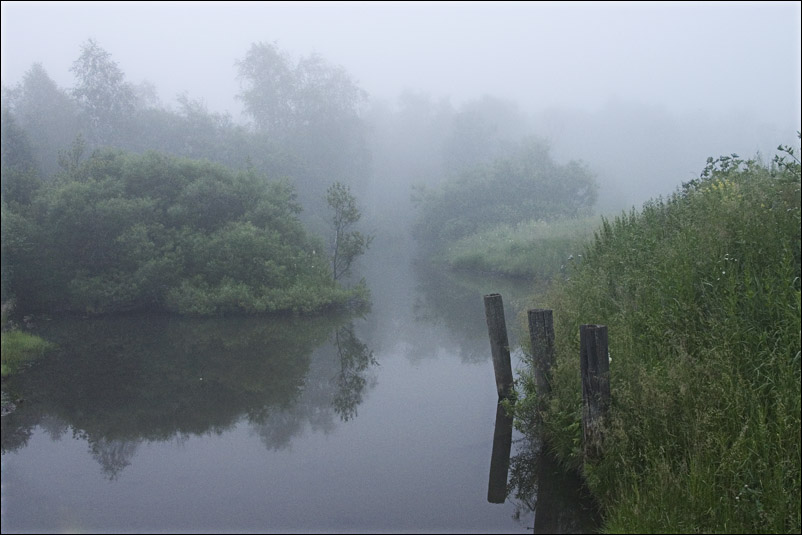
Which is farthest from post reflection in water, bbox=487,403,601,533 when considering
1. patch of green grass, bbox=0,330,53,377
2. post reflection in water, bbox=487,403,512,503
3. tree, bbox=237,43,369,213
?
→ tree, bbox=237,43,369,213

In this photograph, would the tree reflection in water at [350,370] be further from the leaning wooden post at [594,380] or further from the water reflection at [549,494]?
the leaning wooden post at [594,380]

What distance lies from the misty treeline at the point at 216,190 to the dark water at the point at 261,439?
2.11 meters

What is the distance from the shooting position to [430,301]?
2100cm

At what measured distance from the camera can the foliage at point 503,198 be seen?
41.1 metres

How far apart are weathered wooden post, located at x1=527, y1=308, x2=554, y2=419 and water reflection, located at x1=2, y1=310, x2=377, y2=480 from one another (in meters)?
3.06

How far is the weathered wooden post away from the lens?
7355mm

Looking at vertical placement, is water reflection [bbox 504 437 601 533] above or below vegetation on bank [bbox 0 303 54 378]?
below

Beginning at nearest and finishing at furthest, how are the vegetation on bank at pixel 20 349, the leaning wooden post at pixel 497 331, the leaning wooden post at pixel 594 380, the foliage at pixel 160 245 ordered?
the leaning wooden post at pixel 594 380, the leaning wooden post at pixel 497 331, the vegetation on bank at pixel 20 349, the foliage at pixel 160 245

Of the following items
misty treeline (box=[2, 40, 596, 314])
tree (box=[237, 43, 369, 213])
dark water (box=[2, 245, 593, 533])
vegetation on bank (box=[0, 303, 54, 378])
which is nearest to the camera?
dark water (box=[2, 245, 593, 533])

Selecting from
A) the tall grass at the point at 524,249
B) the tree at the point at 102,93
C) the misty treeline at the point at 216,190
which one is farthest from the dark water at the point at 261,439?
the tree at the point at 102,93

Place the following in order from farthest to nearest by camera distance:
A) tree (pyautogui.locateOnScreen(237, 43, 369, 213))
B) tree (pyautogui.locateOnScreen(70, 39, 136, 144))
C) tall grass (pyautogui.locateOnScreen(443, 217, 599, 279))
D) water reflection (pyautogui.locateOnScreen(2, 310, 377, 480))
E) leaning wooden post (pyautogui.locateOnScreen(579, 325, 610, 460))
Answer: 1. tree (pyautogui.locateOnScreen(237, 43, 369, 213))
2. tree (pyautogui.locateOnScreen(70, 39, 136, 144))
3. tall grass (pyautogui.locateOnScreen(443, 217, 599, 279))
4. water reflection (pyautogui.locateOnScreen(2, 310, 377, 480))
5. leaning wooden post (pyautogui.locateOnScreen(579, 325, 610, 460))

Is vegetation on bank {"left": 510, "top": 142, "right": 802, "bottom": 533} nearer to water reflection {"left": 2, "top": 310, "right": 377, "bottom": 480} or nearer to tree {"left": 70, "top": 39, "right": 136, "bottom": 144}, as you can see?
water reflection {"left": 2, "top": 310, "right": 377, "bottom": 480}

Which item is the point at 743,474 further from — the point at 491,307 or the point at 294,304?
the point at 294,304

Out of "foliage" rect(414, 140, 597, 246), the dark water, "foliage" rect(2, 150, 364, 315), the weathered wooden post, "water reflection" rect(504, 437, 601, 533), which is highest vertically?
"foliage" rect(414, 140, 597, 246)
